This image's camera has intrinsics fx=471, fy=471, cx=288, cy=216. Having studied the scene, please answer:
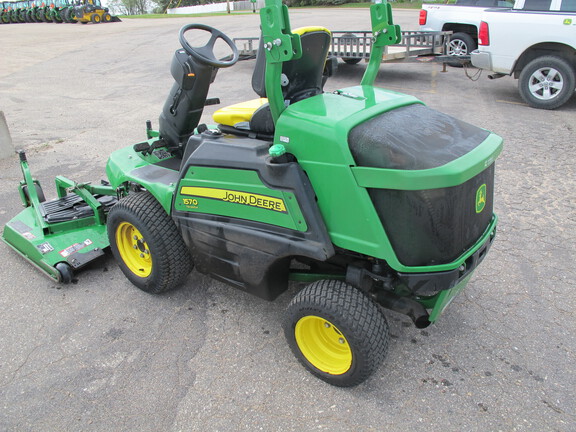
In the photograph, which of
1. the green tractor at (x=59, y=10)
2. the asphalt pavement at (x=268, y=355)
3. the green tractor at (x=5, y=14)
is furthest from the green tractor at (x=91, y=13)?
the asphalt pavement at (x=268, y=355)

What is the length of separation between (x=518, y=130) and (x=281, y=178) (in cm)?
517

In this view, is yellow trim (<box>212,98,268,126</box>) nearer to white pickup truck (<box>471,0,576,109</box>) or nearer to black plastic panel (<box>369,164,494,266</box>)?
black plastic panel (<box>369,164,494,266</box>)

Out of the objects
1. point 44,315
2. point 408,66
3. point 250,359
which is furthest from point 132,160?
point 408,66

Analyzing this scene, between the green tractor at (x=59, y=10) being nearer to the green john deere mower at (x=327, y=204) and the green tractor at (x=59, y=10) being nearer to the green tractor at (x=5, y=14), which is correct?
the green tractor at (x=5, y=14)

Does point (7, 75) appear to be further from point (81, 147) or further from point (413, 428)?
point (413, 428)

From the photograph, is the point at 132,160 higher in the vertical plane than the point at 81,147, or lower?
higher

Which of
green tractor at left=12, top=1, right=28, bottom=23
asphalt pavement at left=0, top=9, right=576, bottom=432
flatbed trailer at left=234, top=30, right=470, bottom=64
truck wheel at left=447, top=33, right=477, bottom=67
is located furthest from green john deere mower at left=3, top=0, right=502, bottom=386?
green tractor at left=12, top=1, right=28, bottom=23

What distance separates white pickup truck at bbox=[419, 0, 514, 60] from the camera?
927cm

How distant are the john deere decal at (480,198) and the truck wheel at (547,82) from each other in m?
5.62

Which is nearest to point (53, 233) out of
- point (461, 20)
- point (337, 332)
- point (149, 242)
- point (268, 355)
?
point (149, 242)

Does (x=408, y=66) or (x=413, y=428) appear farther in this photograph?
(x=408, y=66)

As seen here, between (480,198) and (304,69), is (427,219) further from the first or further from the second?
(304,69)

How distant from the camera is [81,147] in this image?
6281 mm

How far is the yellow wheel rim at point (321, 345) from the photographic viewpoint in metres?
2.46
